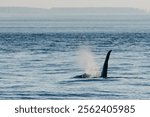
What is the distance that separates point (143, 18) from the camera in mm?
188875

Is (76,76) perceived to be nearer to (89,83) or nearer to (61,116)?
(89,83)

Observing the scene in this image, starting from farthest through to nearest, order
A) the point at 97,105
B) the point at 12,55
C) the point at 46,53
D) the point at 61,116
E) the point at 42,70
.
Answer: the point at 46,53
the point at 12,55
the point at 42,70
the point at 97,105
the point at 61,116

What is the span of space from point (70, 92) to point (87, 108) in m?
7.08

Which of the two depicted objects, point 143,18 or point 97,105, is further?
point 143,18

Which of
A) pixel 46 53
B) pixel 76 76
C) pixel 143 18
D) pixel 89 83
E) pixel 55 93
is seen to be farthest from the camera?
pixel 143 18

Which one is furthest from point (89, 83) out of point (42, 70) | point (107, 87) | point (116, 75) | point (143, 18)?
point (143, 18)

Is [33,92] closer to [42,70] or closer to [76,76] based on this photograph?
[76,76]

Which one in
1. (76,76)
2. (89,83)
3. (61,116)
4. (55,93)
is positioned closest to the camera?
(61,116)

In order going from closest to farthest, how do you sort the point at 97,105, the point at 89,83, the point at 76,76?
the point at 97,105 < the point at 89,83 < the point at 76,76

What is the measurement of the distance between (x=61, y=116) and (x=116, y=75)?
13774 millimetres

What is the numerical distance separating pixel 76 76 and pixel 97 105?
10.8 m

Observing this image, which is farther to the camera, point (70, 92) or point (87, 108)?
point (70, 92)

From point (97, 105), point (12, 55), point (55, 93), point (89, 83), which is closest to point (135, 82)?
point (89, 83)

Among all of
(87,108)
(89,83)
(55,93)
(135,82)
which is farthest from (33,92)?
(87,108)
